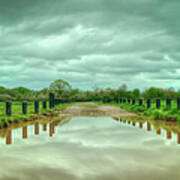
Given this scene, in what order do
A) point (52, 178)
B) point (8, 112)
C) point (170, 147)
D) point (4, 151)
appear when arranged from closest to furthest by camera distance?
point (52, 178), point (4, 151), point (170, 147), point (8, 112)

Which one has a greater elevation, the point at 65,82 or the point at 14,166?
the point at 65,82

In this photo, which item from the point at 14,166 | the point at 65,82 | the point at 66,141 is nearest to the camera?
the point at 14,166

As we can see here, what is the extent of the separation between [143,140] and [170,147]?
0.74 metres

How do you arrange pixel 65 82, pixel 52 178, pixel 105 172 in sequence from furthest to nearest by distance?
pixel 65 82, pixel 105 172, pixel 52 178

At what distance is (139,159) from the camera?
332 centimetres

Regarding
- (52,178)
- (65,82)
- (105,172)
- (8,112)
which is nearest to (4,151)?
(52,178)

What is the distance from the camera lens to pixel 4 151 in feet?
12.6

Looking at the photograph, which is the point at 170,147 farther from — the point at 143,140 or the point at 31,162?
the point at 31,162

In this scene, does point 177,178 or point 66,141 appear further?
point 66,141

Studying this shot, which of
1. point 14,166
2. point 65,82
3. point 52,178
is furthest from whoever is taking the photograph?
point 65,82

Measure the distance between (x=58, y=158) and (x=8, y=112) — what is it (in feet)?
19.0

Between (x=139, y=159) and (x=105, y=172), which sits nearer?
(x=105, y=172)

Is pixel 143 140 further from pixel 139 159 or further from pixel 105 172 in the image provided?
pixel 105 172

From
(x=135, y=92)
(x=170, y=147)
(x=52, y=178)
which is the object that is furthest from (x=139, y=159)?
(x=135, y=92)
